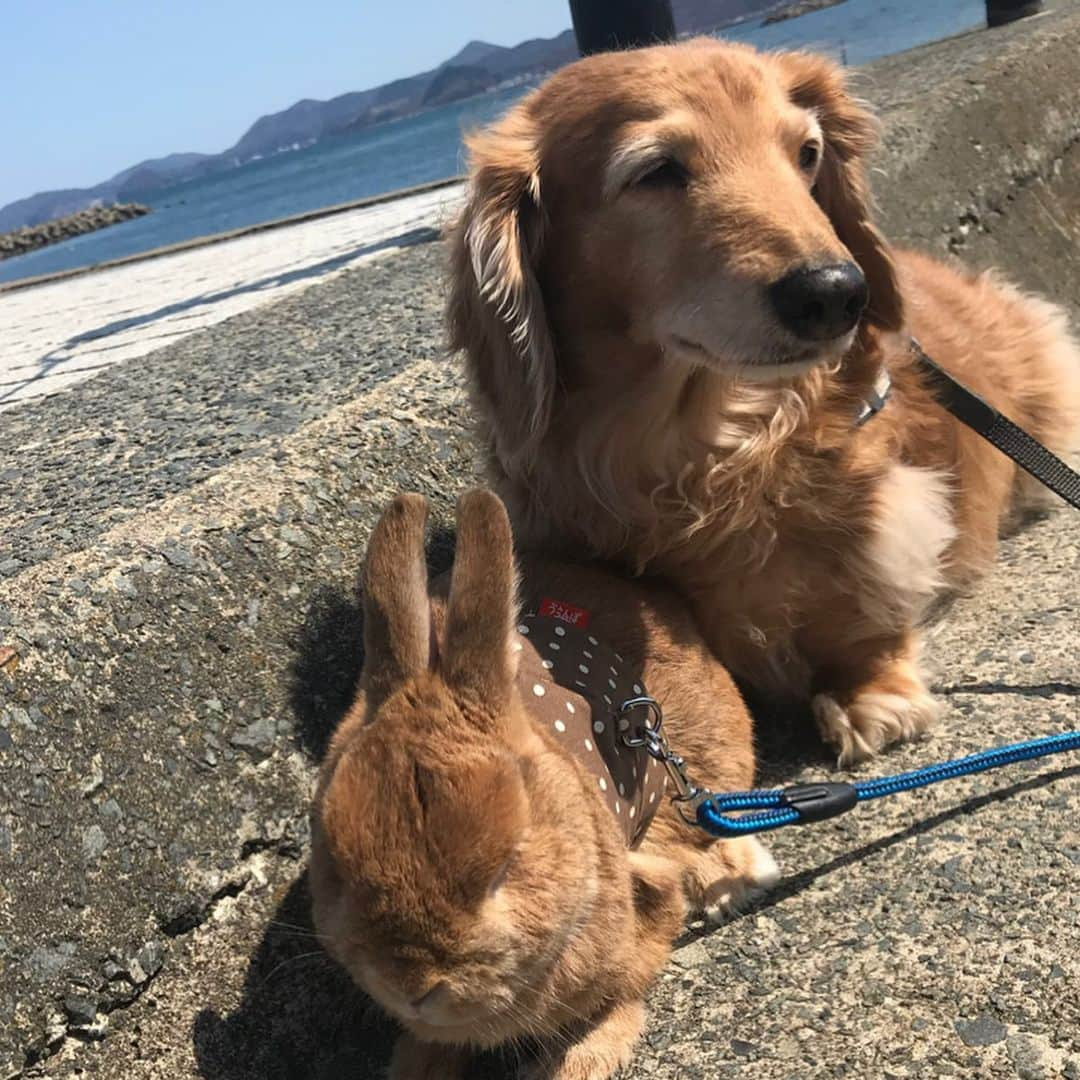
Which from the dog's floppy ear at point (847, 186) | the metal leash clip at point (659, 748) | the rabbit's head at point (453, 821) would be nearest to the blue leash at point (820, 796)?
the metal leash clip at point (659, 748)

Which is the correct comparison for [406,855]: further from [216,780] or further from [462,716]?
[216,780]

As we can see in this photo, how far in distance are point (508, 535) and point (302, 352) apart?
239cm

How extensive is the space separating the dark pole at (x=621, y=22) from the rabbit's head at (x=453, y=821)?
422 centimetres

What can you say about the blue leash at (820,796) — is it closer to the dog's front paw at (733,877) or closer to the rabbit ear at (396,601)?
the dog's front paw at (733,877)

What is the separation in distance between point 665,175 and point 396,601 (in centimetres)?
122

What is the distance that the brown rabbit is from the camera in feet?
4.69

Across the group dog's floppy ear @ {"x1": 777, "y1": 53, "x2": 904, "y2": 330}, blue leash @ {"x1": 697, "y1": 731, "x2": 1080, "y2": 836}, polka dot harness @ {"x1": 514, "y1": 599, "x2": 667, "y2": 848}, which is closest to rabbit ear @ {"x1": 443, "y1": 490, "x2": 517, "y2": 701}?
polka dot harness @ {"x1": 514, "y1": 599, "x2": 667, "y2": 848}

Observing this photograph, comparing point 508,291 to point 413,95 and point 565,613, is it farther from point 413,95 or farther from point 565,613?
point 413,95

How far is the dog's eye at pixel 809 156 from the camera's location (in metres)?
2.61

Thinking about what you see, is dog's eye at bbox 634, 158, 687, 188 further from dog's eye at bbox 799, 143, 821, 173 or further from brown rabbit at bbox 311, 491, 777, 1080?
A: brown rabbit at bbox 311, 491, 777, 1080

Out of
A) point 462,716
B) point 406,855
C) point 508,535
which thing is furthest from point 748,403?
point 406,855

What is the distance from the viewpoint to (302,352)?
3852mm

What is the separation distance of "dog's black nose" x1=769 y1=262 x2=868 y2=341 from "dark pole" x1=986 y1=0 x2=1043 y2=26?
259 inches

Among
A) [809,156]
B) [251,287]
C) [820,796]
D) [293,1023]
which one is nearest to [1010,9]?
[251,287]
